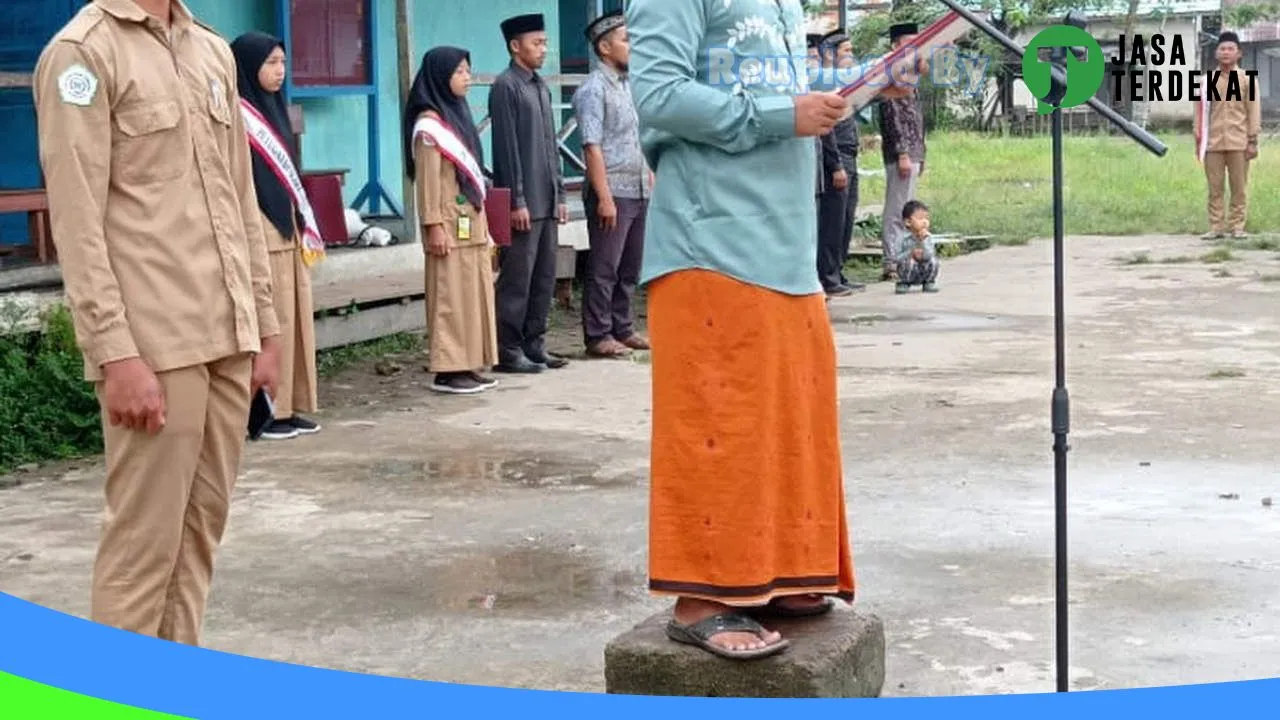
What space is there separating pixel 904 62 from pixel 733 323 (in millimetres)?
624

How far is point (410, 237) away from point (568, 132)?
2.14 m

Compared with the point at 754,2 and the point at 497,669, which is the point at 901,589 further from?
the point at 754,2

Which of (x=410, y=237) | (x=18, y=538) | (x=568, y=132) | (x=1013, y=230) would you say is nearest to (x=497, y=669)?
(x=18, y=538)

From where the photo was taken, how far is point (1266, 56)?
3634 cm

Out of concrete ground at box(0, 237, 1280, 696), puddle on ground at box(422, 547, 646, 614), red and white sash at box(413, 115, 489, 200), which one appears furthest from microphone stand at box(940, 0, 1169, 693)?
red and white sash at box(413, 115, 489, 200)

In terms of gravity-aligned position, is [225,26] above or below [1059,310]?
above

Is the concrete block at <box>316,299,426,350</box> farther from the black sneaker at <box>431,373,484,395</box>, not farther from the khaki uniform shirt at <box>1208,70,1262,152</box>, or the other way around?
the khaki uniform shirt at <box>1208,70,1262,152</box>

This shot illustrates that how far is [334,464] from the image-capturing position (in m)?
7.39

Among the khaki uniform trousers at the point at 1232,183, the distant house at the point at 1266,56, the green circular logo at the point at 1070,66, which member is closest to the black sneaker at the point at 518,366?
the green circular logo at the point at 1070,66

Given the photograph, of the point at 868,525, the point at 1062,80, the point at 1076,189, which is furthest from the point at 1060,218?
the point at 1076,189

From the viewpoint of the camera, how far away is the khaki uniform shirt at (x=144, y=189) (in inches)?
146

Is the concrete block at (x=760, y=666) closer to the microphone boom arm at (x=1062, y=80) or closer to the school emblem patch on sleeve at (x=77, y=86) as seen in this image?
the microphone boom arm at (x=1062, y=80)

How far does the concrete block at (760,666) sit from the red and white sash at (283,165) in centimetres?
385

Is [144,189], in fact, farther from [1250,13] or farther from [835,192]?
[1250,13]
